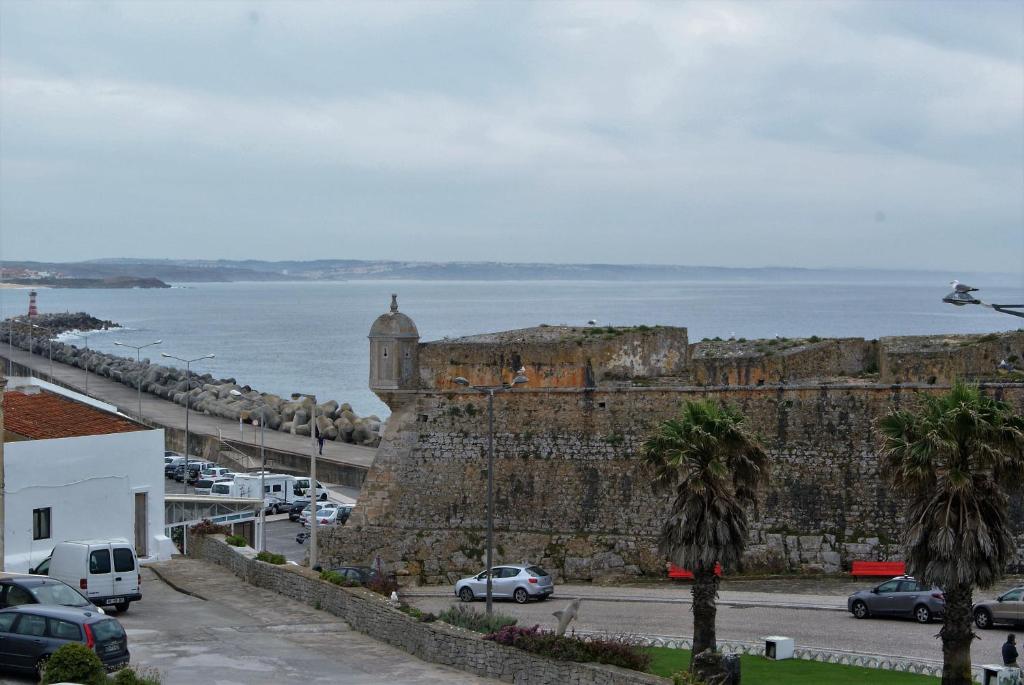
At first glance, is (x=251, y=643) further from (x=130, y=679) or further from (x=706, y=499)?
(x=706, y=499)

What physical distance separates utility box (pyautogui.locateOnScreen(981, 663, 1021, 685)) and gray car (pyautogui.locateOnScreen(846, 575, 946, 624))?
215 inches

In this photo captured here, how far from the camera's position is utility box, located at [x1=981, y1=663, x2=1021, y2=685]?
60.8ft

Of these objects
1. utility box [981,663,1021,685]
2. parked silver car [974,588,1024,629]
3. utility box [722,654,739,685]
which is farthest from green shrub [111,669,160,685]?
parked silver car [974,588,1024,629]

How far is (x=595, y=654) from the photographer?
17.5m

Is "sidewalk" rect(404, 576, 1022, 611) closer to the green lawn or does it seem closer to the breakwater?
the green lawn

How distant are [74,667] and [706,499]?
34.8ft

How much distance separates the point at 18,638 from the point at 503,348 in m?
18.6

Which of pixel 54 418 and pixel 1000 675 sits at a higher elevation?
pixel 54 418

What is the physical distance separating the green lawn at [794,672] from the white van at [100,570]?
8.85 metres

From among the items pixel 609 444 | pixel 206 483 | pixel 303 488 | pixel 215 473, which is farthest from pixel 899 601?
pixel 215 473

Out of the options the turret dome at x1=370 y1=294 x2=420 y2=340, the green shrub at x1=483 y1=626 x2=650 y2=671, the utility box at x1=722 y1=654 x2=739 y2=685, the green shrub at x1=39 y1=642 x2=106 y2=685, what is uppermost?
the turret dome at x1=370 y1=294 x2=420 y2=340

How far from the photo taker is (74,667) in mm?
14523

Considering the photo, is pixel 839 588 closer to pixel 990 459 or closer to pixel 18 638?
pixel 990 459

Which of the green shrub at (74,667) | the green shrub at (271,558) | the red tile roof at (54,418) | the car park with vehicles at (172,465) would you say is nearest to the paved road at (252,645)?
the green shrub at (271,558)
